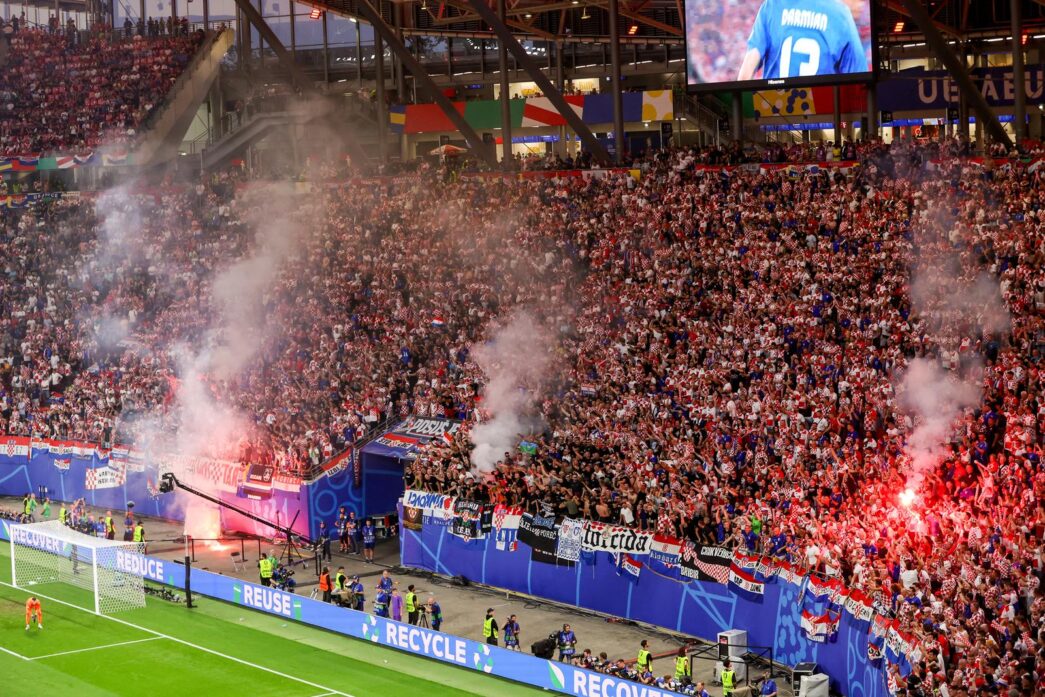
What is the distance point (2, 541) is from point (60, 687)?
14.1m

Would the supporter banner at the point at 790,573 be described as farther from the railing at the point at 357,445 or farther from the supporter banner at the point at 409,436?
the railing at the point at 357,445

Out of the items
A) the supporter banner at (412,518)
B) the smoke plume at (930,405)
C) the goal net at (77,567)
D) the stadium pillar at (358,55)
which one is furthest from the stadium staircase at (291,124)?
the smoke plume at (930,405)

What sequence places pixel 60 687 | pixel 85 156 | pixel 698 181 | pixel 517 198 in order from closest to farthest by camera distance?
pixel 60 687
pixel 698 181
pixel 517 198
pixel 85 156

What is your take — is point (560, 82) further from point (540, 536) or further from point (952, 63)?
point (540, 536)

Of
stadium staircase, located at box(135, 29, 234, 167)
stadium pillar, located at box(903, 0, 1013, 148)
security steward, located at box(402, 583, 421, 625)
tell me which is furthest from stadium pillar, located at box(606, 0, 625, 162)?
stadium staircase, located at box(135, 29, 234, 167)

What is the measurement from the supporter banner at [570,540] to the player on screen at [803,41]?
1432 centimetres

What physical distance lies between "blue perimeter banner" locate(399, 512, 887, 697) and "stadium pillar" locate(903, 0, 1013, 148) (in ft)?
48.7

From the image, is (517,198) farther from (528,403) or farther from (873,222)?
(873,222)

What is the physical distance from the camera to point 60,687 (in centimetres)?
2716

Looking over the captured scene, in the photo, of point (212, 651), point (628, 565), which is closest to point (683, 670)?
point (628, 565)

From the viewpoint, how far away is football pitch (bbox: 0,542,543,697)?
26719 millimetres

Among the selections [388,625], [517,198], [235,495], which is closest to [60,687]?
[388,625]

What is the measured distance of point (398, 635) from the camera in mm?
28500

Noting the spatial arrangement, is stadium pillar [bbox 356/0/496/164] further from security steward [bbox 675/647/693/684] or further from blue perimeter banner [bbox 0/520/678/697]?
security steward [bbox 675/647/693/684]
